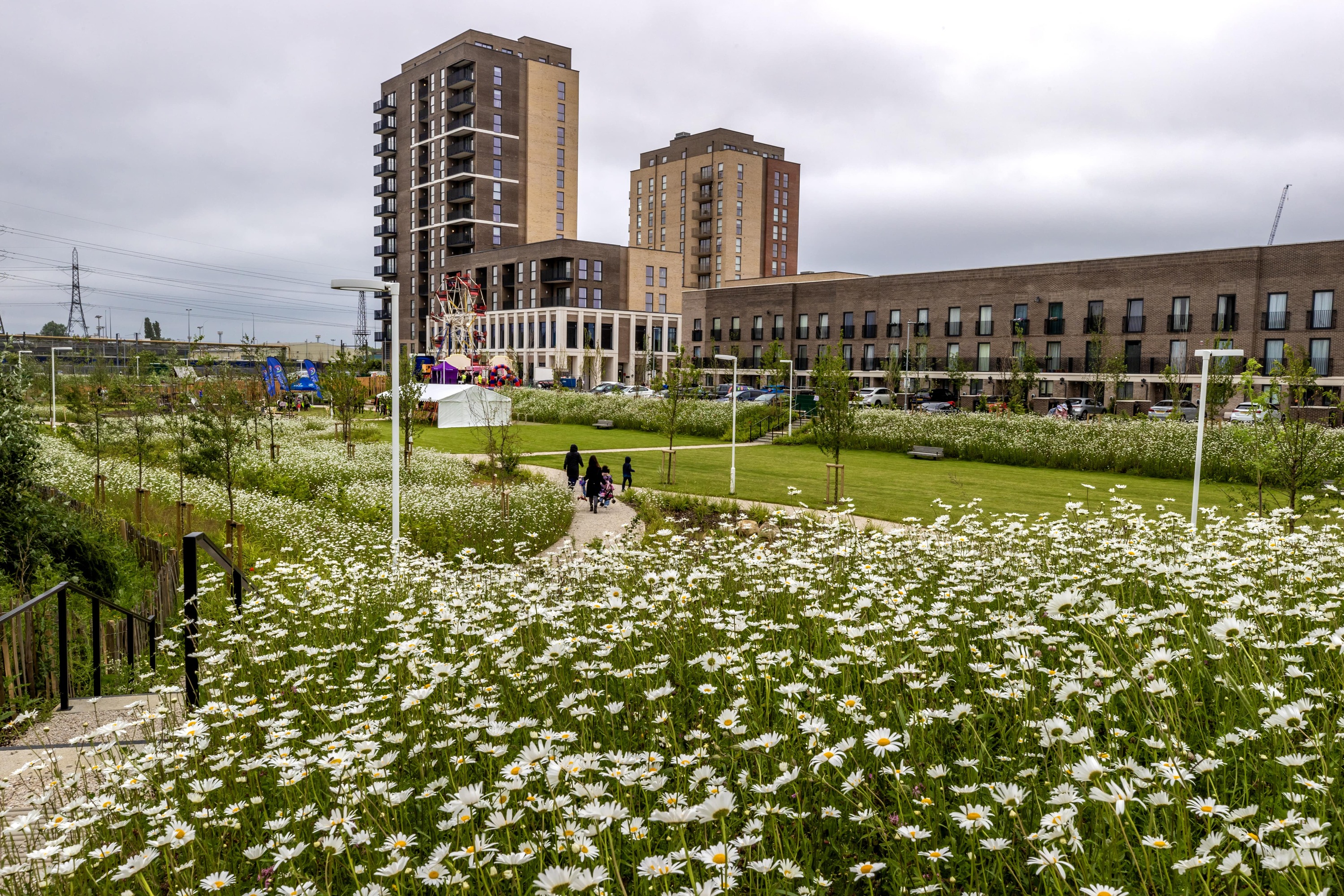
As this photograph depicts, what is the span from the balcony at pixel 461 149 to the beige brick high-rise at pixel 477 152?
5.2 inches

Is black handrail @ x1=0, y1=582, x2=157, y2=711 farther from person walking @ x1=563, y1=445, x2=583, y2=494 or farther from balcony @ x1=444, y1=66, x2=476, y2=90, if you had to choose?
balcony @ x1=444, y1=66, x2=476, y2=90

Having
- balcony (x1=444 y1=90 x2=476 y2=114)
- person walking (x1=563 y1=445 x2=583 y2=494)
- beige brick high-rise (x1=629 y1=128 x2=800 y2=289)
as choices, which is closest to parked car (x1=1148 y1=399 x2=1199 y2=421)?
person walking (x1=563 y1=445 x2=583 y2=494)

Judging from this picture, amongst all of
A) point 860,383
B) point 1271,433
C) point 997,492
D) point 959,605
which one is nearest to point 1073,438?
point 997,492

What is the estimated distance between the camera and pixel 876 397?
58438 millimetres

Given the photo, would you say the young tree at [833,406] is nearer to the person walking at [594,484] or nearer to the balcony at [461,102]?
the person walking at [594,484]

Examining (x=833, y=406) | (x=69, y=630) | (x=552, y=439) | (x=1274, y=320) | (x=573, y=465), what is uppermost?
(x=1274, y=320)

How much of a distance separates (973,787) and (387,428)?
128ft

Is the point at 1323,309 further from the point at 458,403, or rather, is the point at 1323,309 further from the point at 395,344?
the point at 395,344

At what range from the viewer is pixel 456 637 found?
600cm

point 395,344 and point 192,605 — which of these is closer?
point 192,605

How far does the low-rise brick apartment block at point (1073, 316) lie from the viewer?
165 feet

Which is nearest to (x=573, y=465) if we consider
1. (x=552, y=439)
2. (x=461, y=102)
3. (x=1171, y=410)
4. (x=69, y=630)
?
(x=69, y=630)

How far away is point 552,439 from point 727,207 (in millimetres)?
95958

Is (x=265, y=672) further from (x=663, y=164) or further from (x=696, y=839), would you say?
(x=663, y=164)
